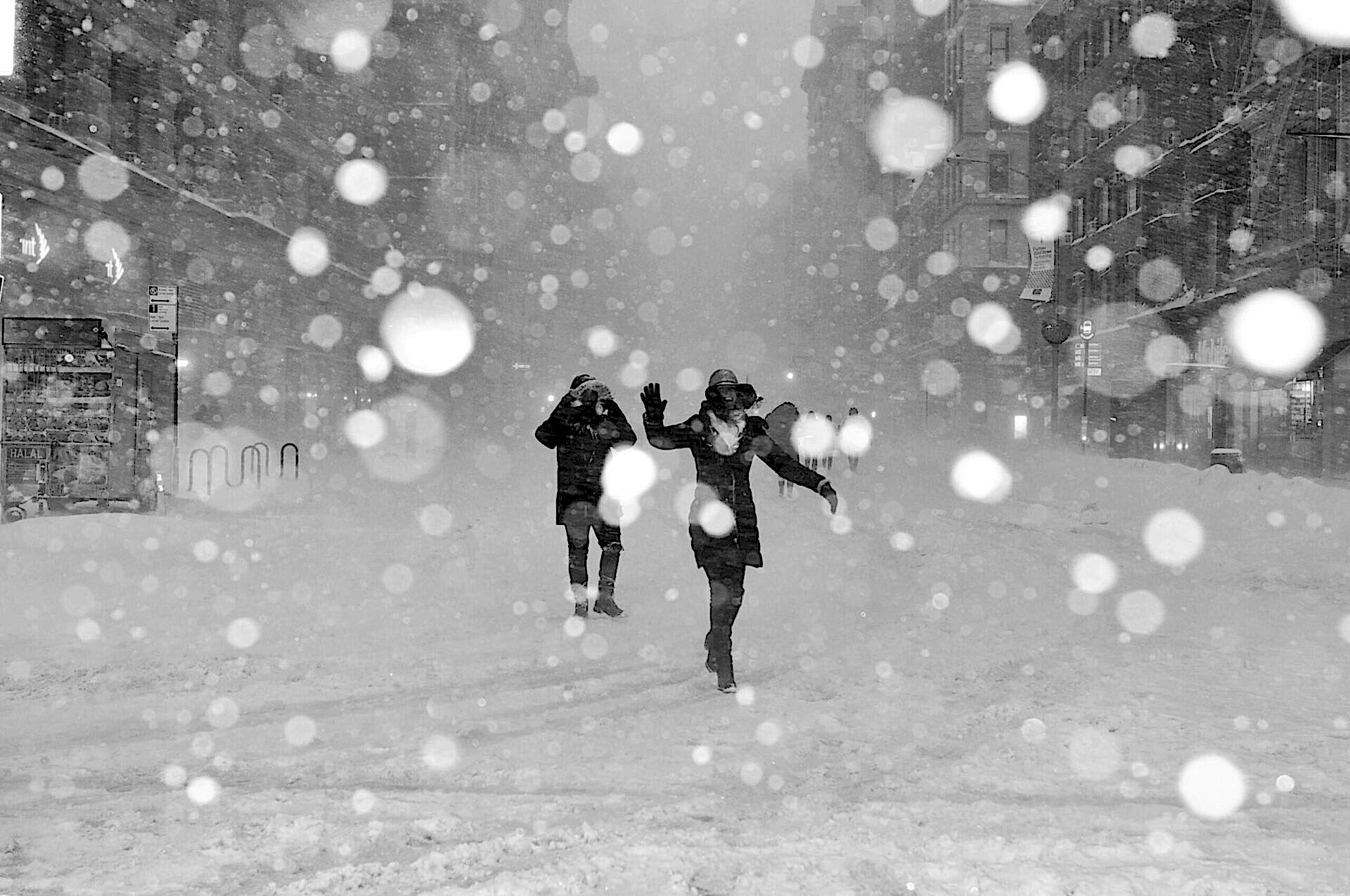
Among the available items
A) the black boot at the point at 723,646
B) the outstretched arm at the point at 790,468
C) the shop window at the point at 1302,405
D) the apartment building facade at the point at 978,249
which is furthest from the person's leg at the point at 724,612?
the apartment building facade at the point at 978,249

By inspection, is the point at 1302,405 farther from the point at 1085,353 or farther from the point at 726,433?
the point at 726,433

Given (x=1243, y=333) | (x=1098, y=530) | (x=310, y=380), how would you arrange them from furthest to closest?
1. (x=310, y=380)
2. (x=1243, y=333)
3. (x=1098, y=530)

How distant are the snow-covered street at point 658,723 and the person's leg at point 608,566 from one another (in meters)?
0.32

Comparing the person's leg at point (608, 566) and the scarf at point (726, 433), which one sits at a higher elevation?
the scarf at point (726, 433)

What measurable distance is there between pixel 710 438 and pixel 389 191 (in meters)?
32.8

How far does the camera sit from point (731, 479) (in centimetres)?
659

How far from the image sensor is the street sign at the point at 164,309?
44.0ft

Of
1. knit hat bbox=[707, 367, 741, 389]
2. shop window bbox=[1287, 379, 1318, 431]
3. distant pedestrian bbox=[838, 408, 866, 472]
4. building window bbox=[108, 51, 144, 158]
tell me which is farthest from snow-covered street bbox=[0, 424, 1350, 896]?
distant pedestrian bbox=[838, 408, 866, 472]

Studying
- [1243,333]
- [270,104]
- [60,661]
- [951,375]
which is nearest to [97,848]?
[60,661]

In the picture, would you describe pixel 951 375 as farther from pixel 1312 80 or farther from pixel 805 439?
pixel 805 439

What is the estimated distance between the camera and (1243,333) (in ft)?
87.1

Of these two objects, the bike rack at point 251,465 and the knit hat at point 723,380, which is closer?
the knit hat at point 723,380

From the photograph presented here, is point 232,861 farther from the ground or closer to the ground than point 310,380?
closer to the ground

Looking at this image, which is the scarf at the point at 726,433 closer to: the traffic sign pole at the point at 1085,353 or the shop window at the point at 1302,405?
the shop window at the point at 1302,405
